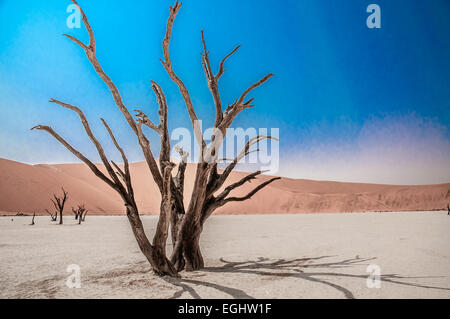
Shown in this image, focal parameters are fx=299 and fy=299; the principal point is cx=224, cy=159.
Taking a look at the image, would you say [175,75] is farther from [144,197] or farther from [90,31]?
[144,197]

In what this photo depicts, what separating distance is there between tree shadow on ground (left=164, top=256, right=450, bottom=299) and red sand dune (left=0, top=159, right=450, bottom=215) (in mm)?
33950

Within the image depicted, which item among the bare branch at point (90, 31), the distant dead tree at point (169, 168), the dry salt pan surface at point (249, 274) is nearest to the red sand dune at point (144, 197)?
the dry salt pan surface at point (249, 274)

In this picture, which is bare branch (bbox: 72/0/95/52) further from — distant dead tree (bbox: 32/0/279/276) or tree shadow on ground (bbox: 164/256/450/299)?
tree shadow on ground (bbox: 164/256/450/299)

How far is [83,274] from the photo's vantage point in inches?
196

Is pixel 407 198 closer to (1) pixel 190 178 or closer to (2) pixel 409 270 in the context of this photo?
(1) pixel 190 178

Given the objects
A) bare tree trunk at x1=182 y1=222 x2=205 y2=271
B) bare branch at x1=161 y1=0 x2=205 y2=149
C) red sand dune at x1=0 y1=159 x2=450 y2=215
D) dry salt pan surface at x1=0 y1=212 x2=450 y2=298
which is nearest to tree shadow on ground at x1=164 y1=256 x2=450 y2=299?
dry salt pan surface at x1=0 y1=212 x2=450 y2=298

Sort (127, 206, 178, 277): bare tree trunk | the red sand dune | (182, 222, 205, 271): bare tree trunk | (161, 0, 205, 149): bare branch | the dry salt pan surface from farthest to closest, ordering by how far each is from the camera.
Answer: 1. the red sand dune
2. (182, 222, 205, 271): bare tree trunk
3. (127, 206, 178, 277): bare tree trunk
4. (161, 0, 205, 149): bare branch
5. the dry salt pan surface

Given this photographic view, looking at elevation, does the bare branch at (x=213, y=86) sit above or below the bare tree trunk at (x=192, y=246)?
above

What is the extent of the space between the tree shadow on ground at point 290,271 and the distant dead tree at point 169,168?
1.81ft

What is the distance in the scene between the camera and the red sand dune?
1389 inches

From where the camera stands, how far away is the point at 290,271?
4.98 meters

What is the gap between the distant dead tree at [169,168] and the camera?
167 inches

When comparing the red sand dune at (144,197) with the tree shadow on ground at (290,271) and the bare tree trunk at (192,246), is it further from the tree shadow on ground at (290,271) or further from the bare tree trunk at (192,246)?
the tree shadow on ground at (290,271)

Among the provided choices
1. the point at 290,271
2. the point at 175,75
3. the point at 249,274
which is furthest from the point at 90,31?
the point at 290,271
